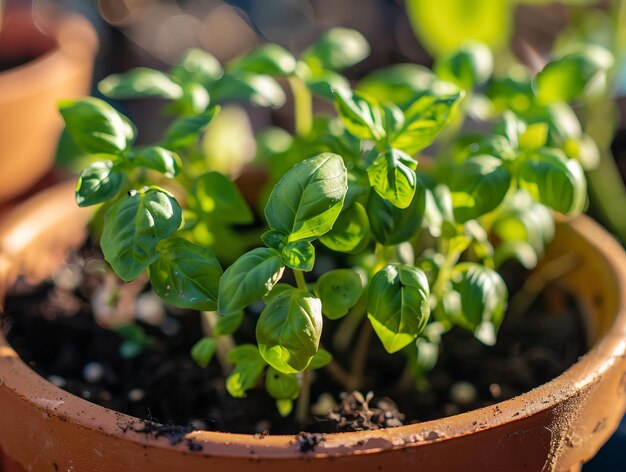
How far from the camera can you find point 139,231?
2.22 ft

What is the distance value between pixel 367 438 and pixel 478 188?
0.27 metres

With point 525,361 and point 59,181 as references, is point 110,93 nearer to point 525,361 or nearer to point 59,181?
point 525,361

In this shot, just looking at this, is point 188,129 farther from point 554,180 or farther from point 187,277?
point 554,180

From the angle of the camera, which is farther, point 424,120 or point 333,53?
point 333,53

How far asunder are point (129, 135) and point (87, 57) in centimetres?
84

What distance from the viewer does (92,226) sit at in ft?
3.63

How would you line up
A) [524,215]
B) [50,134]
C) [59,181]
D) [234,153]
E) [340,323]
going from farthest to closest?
[59,181], [50,134], [234,153], [340,323], [524,215]

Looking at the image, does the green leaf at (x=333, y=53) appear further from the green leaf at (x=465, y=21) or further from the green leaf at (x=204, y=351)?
the green leaf at (x=465, y=21)

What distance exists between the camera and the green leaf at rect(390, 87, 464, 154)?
76 cm

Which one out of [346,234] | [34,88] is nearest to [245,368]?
[346,234]

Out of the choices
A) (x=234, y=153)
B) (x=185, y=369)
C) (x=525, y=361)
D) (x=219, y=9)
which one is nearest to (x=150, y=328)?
(x=185, y=369)

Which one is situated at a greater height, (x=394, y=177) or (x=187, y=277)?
(x=394, y=177)

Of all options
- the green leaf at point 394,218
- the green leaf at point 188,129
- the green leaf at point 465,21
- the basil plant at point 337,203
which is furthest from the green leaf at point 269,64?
the green leaf at point 465,21

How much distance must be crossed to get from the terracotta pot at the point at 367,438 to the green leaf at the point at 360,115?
0.95 ft
